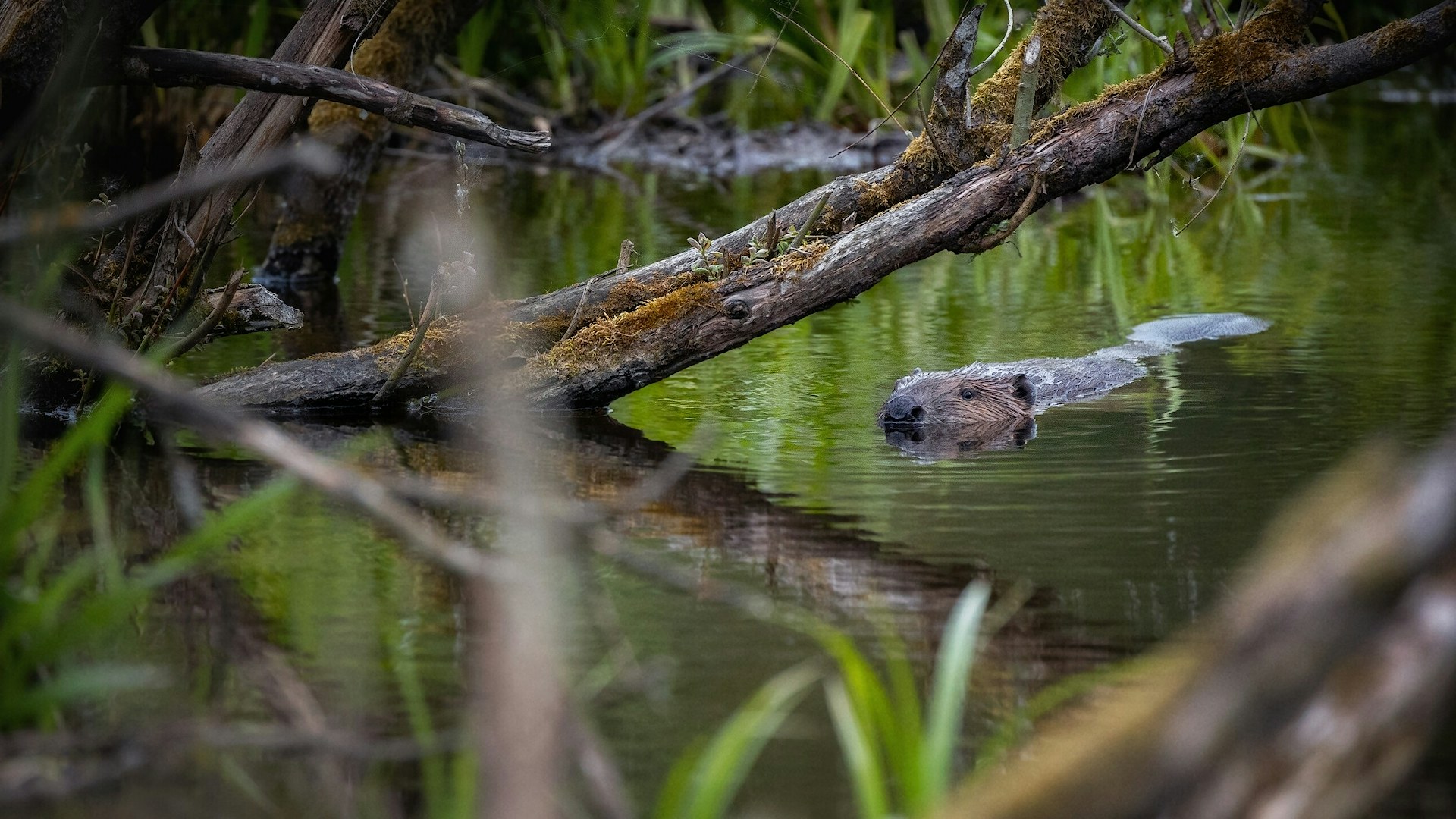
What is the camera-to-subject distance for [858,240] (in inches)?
203

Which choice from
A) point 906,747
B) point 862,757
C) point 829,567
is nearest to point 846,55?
point 829,567

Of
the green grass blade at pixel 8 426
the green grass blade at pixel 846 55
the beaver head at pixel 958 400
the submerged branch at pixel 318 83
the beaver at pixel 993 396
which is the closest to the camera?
the green grass blade at pixel 8 426

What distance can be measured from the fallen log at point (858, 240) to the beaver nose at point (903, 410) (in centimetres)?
42

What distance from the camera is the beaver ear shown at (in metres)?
5.73

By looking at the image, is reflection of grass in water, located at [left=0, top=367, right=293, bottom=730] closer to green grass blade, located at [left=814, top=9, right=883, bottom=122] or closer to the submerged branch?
the submerged branch

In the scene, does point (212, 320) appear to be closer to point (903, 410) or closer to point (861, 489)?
point (861, 489)

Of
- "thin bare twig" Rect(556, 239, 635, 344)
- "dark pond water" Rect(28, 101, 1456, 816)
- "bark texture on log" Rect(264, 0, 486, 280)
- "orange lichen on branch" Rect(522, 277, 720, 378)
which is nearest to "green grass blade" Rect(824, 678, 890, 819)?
"dark pond water" Rect(28, 101, 1456, 816)

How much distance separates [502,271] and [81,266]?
3.35m

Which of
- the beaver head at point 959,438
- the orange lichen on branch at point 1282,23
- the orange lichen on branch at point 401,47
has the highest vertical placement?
the orange lichen on branch at point 401,47

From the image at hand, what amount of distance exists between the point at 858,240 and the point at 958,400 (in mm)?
776

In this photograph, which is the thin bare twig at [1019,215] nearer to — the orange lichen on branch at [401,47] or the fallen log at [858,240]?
the fallen log at [858,240]


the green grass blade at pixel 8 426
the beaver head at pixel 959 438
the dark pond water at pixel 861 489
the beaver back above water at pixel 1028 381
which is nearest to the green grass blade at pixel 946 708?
the dark pond water at pixel 861 489

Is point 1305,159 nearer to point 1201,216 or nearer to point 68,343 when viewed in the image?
point 1201,216

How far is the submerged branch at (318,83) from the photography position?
→ 4.68 meters
